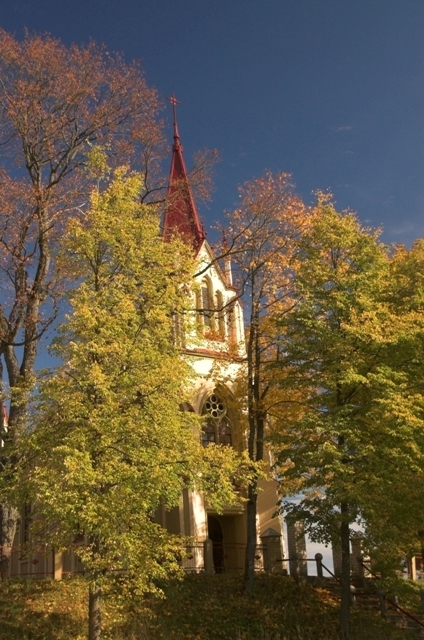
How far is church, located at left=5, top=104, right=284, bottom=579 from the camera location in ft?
77.0

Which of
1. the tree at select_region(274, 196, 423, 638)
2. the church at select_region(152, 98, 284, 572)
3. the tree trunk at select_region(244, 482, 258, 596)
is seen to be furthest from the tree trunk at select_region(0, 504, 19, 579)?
the tree at select_region(274, 196, 423, 638)

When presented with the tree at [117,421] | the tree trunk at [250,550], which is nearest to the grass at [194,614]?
the tree trunk at [250,550]

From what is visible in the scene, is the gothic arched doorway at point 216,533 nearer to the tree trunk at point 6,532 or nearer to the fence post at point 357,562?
the fence post at point 357,562

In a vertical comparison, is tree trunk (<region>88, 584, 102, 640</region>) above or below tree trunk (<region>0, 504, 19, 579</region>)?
below

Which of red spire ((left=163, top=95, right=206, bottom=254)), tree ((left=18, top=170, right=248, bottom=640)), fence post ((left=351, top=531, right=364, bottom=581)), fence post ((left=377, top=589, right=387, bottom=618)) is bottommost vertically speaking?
fence post ((left=377, top=589, right=387, bottom=618))

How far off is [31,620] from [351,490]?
7.83 m

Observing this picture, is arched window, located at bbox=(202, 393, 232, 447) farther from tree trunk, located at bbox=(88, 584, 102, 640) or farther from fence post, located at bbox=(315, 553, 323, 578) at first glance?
tree trunk, located at bbox=(88, 584, 102, 640)

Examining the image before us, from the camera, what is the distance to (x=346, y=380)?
16984 mm

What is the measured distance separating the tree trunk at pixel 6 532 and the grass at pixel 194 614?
101cm

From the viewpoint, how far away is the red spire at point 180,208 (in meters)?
24.5

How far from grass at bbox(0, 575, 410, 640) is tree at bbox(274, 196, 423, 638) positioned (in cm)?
177

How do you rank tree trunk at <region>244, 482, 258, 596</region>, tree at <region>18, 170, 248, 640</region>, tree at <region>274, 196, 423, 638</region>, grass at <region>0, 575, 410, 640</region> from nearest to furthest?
tree at <region>18, 170, 248, 640</region>
grass at <region>0, 575, 410, 640</region>
tree at <region>274, 196, 423, 638</region>
tree trunk at <region>244, 482, 258, 596</region>

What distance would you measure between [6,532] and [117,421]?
743cm

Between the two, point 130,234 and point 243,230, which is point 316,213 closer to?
point 243,230
